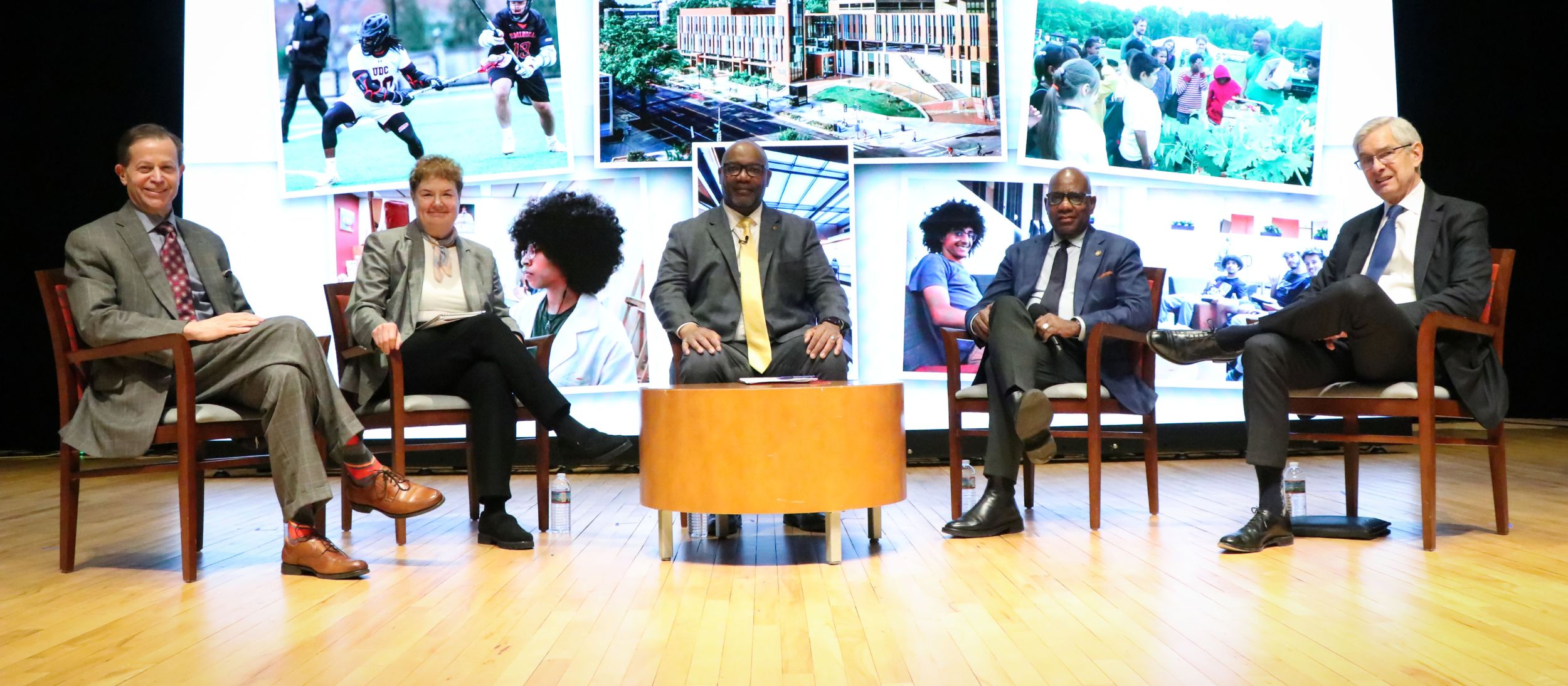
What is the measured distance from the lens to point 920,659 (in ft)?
6.61

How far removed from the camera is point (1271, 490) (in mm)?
3137

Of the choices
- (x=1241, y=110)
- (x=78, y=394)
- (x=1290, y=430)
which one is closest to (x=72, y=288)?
(x=78, y=394)

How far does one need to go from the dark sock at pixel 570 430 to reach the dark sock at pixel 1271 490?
180cm

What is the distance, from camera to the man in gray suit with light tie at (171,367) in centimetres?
288

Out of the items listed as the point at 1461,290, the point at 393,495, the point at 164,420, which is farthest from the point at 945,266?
the point at 164,420

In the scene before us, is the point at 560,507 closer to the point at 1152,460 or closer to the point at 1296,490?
the point at 1152,460

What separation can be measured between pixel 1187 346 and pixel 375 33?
12.9 feet

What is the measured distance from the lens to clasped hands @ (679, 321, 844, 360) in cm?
350

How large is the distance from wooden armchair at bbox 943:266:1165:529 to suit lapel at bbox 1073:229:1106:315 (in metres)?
0.16

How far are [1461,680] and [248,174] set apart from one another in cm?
526

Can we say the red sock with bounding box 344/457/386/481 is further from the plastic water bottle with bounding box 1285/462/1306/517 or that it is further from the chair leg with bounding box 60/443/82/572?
the plastic water bottle with bounding box 1285/462/1306/517

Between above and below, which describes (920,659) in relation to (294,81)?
below

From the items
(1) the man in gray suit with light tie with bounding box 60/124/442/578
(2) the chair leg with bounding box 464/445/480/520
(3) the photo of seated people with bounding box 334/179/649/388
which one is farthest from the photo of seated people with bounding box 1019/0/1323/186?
(1) the man in gray suit with light tie with bounding box 60/124/442/578

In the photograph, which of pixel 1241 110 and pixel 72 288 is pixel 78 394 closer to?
pixel 72 288
